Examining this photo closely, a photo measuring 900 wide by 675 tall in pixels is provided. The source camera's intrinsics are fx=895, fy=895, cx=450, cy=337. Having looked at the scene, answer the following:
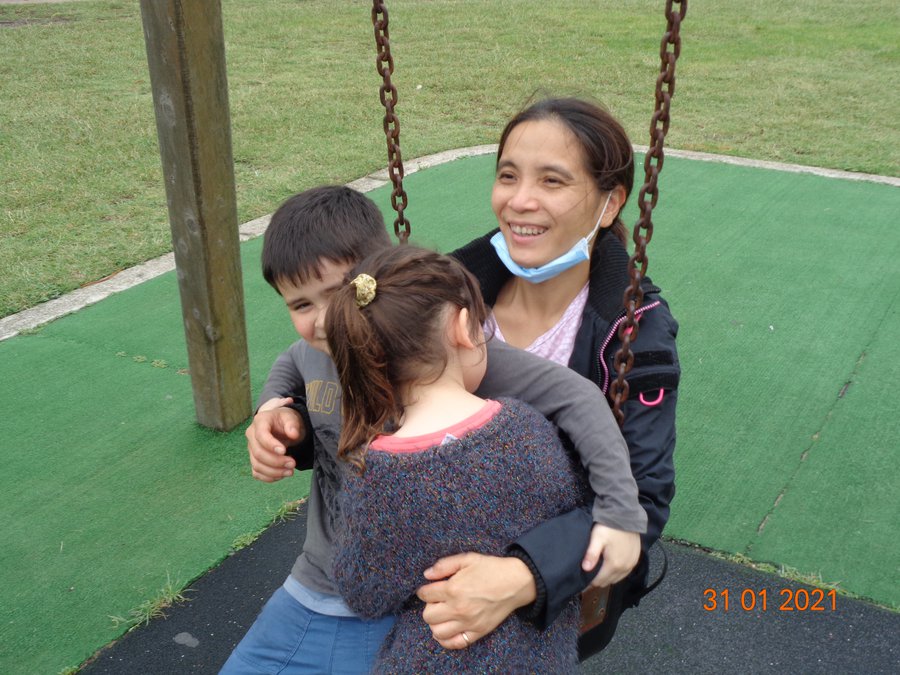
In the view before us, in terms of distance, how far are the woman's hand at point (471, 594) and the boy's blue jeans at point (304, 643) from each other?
313mm

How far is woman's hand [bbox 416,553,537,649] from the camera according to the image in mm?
1426

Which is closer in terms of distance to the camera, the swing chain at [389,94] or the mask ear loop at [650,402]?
the mask ear loop at [650,402]

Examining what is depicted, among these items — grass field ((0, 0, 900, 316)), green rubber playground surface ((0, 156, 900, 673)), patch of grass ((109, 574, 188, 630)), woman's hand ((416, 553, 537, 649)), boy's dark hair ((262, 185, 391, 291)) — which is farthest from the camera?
grass field ((0, 0, 900, 316))

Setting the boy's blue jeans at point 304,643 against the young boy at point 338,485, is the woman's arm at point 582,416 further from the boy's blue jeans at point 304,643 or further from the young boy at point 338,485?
the boy's blue jeans at point 304,643

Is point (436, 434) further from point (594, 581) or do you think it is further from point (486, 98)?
point (486, 98)

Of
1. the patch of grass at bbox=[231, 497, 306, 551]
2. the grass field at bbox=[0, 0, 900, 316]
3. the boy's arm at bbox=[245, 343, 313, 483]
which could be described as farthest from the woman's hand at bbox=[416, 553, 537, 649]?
the patch of grass at bbox=[231, 497, 306, 551]

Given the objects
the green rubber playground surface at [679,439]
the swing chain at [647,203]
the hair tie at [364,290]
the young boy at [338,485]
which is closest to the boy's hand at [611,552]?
the young boy at [338,485]

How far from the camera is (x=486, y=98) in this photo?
10695 mm

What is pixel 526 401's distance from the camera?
5.47 ft

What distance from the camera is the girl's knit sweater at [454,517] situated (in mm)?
1440

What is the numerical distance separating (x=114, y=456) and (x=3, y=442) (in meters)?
0.51

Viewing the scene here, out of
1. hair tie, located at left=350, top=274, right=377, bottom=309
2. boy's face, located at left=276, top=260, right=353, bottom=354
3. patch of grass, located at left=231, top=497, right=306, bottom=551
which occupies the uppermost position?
hair tie, located at left=350, top=274, right=377, bottom=309

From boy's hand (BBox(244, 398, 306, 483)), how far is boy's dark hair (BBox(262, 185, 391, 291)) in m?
A: 0.28
